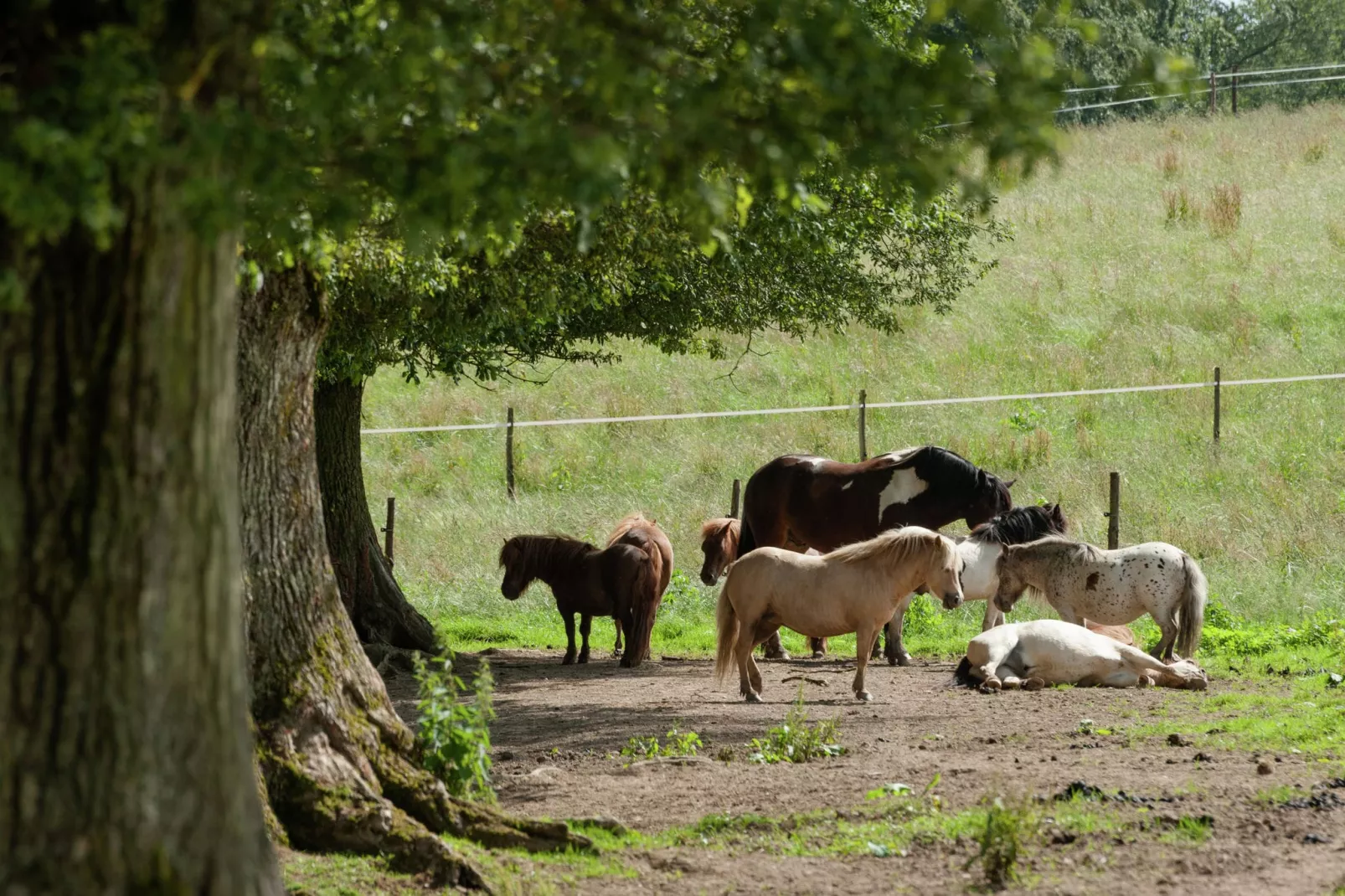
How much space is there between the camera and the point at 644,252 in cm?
985

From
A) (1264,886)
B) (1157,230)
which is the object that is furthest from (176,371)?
(1157,230)

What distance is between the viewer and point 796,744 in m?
8.52

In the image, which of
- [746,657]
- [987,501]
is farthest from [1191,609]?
[746,657]

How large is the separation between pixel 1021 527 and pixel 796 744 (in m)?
5.49

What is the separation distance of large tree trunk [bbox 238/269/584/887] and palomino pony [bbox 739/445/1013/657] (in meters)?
8.22

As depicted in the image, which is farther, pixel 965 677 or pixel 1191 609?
pixel 1191 609

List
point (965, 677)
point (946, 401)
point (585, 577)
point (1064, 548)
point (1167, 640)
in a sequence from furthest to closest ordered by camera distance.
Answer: point (946, 401) < point (585, 577) < point (1064, 548) < point (1167, 640) < point (965, 677)

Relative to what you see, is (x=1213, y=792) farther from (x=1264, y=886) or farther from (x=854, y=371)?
(x=854, y=371)

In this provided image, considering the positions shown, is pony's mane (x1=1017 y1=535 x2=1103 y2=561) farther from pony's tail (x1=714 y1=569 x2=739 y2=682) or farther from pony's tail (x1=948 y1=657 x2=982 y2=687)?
pony's tail (x1=714 y1=569 x2=739 y2=682)

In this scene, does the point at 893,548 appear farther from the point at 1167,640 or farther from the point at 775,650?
the point at 775,650

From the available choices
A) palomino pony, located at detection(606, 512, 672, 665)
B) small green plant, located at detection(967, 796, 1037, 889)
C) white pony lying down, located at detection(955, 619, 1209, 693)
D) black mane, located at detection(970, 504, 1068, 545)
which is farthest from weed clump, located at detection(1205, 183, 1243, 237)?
small green plant, located at detection(967, 796, 1037, 889)

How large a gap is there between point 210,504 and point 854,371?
22.1m

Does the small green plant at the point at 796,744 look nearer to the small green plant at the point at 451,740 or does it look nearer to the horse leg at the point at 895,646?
the small green plant at the point at 451,740

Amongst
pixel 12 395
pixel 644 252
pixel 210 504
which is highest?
pixel 644 252
